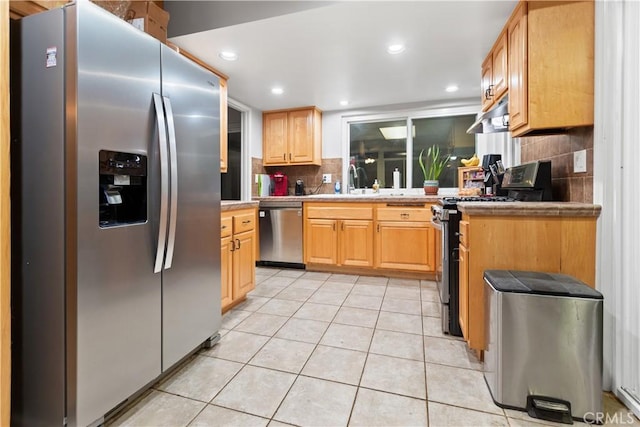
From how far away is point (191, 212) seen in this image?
5.27 feet

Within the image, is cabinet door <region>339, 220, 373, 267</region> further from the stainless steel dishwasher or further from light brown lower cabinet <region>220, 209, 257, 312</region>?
light brown lower cabinet <region>220, 209, 257, 312</region>

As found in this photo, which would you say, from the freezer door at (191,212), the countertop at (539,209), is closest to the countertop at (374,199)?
the countertop at (539,209)

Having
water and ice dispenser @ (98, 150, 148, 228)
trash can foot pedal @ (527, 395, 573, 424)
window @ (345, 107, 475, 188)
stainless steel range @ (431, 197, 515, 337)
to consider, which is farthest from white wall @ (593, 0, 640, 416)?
window @ (345, 107, 475, 188)

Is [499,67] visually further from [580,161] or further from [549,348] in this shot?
[549,348]

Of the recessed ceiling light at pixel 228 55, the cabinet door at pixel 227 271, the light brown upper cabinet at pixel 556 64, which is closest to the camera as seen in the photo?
the light brown upper cabinet at pixel 556 64

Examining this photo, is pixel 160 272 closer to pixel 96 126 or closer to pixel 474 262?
pixel 96 126

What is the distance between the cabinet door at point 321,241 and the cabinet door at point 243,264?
1.08 meters

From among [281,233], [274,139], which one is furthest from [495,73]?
[274,139]

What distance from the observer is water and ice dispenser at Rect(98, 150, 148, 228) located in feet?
3.94

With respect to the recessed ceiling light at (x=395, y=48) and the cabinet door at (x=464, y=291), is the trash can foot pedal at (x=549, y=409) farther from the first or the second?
the recessed ceiling light at (x=395, y=48)

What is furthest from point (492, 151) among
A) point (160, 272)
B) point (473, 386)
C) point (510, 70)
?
point (160, 272)

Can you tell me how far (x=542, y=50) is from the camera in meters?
1.69

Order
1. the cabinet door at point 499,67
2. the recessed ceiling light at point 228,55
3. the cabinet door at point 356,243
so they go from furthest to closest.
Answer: the cabinet door at point 356,243, the recessed ceiling light at point 228,55, the cabinet door at point 499,67

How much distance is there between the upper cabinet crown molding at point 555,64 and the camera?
63.6 inches
